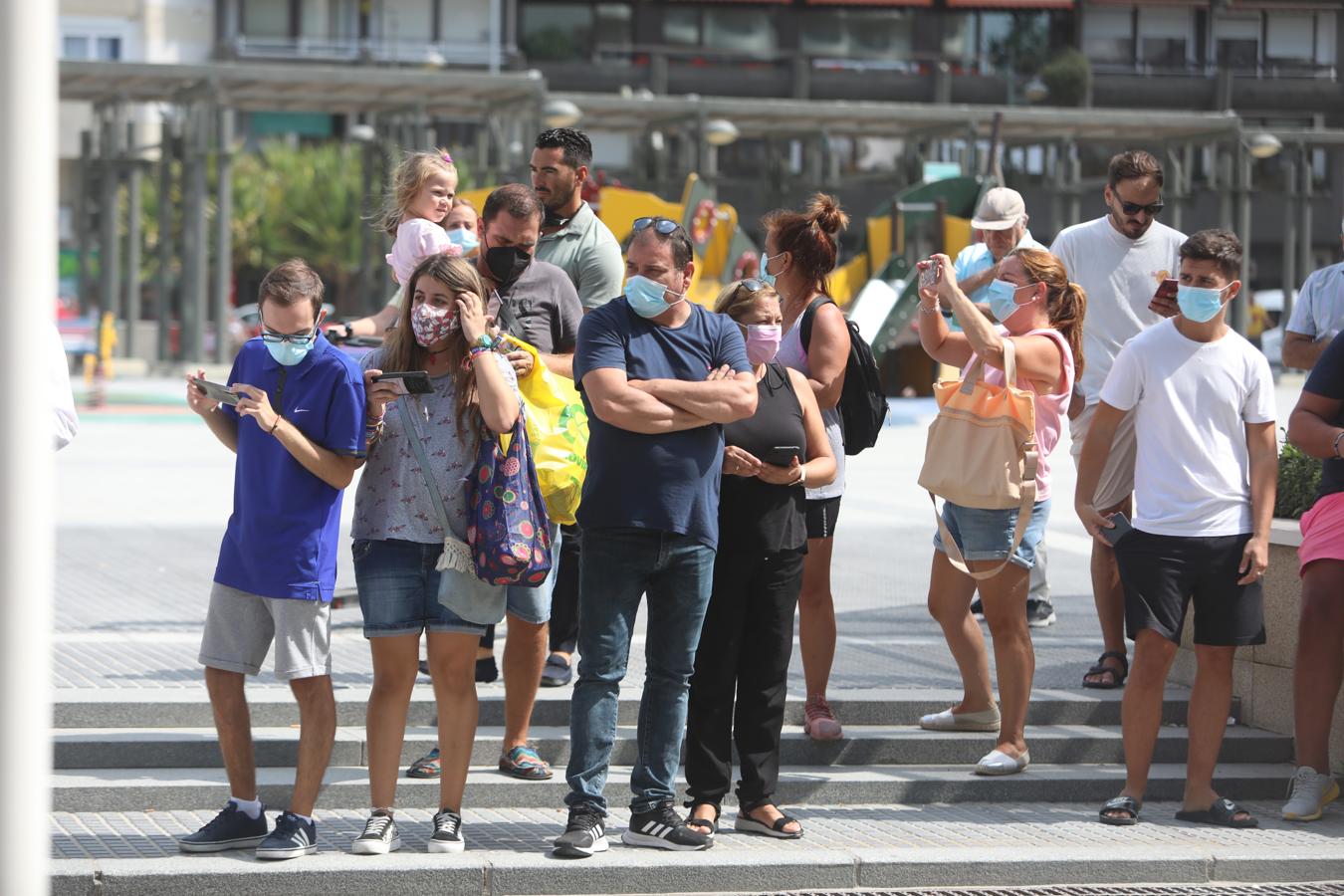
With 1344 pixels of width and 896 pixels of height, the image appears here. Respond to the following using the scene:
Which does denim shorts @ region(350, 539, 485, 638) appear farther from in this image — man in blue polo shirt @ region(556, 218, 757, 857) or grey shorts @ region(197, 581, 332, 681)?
man in blue polo shirt @ region(556, 218, 757, 857)

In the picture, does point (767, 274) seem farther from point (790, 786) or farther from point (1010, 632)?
point (790, 786)

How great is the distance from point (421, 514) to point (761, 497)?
1.09m

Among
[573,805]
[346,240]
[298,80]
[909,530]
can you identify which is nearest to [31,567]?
[573,805]

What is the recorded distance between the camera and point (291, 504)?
18.7ft

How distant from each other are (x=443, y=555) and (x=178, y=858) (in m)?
1.18

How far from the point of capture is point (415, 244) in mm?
6836

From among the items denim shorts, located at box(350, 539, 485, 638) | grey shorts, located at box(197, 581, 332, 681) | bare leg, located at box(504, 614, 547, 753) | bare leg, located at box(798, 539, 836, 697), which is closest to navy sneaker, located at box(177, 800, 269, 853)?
grey shorts, located at box(197, 581, 332, 681)

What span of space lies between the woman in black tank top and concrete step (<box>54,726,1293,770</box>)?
87cm

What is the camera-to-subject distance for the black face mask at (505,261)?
264 inches

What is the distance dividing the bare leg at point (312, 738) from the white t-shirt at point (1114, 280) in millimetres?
3647

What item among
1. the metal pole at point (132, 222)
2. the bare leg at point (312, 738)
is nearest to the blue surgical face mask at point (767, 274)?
the bare leg at point (312, 738)

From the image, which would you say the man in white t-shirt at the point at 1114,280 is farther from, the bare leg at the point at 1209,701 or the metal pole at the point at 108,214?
the metal pole at the point at 108,214

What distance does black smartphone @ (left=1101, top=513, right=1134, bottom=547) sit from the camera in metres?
7.14

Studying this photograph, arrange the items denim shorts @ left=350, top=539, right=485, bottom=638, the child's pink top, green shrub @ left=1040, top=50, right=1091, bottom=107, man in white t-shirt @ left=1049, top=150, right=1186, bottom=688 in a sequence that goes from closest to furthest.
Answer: denim shorts @ left=350, top=539, right=485, bottom=638
the child's pink top
man in white t-shirt @ left=1049, top=150, right=1186, bottom=688
green shrub @ left=1040, top=50, right=1091, bottom=107
